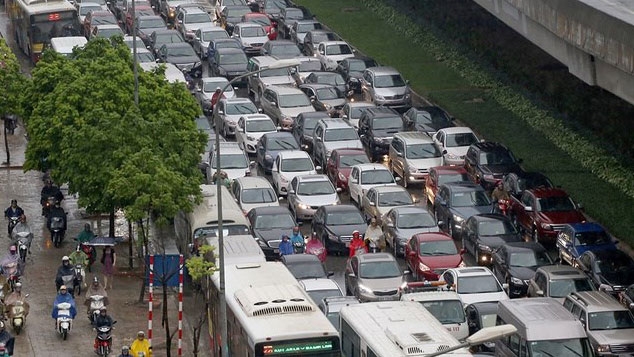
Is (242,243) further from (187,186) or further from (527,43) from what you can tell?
(527,43)

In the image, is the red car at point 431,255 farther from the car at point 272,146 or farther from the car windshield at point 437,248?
the car at point 272,146

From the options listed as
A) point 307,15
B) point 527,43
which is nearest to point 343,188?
point 527,43

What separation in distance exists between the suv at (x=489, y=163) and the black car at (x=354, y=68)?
40.8 feet

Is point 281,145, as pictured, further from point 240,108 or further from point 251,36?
point 251,36

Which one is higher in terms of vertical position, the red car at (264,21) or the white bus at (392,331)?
the white bus at (392,331)

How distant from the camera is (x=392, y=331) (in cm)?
3294

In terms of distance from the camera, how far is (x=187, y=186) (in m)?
44.4

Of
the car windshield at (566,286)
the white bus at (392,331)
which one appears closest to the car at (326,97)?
the car windshield at (566,286)

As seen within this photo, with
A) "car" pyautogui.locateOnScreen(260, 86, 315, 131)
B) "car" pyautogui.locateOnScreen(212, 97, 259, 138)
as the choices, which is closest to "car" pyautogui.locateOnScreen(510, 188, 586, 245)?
"car" pyautogui.locateOnScreen(260, 86, 315, 131)

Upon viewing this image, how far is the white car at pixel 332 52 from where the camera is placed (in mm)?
69875

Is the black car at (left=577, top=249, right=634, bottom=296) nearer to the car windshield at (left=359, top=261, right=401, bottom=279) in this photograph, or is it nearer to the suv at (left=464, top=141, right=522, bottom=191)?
the car windshield at (left=359, top=261, right=401, bottom=279)

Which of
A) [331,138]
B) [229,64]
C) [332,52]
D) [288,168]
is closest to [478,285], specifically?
[288,168]

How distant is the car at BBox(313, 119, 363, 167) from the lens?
55.4 metres

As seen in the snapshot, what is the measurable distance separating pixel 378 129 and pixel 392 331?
24564mm
